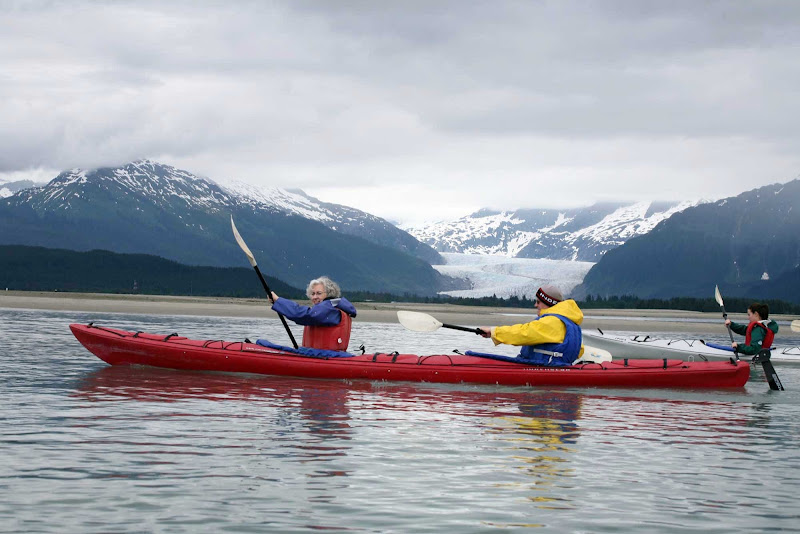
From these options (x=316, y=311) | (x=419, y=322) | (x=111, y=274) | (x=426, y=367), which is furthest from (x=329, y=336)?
(x=111, y=274)

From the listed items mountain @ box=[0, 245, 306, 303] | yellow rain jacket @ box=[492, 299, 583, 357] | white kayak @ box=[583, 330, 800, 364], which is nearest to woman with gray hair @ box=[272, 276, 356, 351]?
yellow rain jacket @ box=[492, 299, 583, 357]

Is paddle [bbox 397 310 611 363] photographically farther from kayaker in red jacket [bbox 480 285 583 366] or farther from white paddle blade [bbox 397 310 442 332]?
kayaker in red jacket [bbox 480 285 583 366]

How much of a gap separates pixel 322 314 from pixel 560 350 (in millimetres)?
4063

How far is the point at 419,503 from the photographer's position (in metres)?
7.37

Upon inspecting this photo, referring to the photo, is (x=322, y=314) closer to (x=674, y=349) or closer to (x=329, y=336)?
(x=329, y=336)

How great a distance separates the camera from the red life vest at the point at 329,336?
1638cm

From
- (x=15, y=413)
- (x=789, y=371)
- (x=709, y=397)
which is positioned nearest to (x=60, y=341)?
(x=15, y=413)

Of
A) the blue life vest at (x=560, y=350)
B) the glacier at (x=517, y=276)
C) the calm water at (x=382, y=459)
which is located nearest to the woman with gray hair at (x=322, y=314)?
the calm water at (x=382, y=459)

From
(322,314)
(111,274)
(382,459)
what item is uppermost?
(111,274)

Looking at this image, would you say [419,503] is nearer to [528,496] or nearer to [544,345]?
[528,496]

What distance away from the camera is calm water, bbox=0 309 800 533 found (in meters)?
6.94

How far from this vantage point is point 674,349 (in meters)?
25.0

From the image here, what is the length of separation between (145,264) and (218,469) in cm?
13187

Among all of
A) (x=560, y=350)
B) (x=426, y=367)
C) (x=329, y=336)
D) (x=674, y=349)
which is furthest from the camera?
(x=674, y=349)
